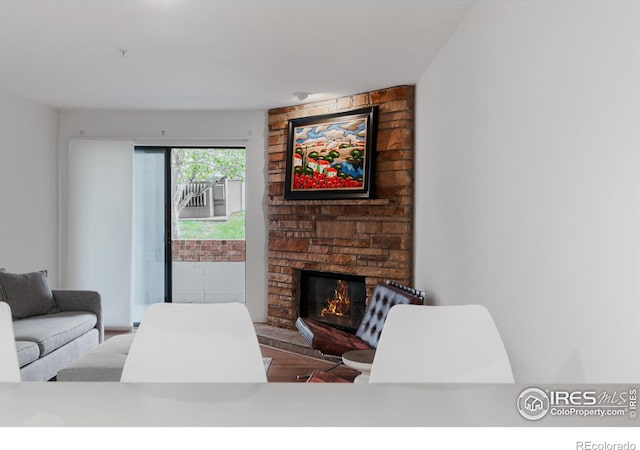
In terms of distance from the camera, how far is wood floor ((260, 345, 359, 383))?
465cm

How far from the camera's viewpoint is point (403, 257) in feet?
17.2

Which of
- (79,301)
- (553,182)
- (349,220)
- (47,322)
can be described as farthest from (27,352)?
(553,182)

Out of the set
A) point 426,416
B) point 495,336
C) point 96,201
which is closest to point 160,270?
point 96,201

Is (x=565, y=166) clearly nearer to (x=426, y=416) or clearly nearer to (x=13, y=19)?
(x=426, y=416)

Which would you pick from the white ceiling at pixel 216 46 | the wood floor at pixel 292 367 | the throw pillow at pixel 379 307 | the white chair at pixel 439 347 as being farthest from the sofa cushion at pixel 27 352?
the white chair at pixel 439 347

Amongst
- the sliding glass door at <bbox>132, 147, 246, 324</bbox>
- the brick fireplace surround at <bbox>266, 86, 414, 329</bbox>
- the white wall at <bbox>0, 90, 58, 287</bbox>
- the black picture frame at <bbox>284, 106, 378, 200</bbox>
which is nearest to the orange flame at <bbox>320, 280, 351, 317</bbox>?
the brick fireplace surround at <bbox>266, 86, 414, 329</bbox>

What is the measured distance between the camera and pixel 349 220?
223 inches

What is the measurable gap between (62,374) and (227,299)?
3.32m

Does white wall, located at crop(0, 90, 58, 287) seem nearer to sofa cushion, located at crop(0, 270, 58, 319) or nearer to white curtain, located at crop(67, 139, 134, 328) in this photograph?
white curtain, located at crop(67, 139, 134, 328)

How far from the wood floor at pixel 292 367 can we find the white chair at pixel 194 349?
9.18 feet

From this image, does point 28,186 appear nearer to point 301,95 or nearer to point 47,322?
point 47,322

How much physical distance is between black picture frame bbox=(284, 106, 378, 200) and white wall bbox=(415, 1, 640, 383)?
1.85m

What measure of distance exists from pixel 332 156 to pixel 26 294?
9.86ft

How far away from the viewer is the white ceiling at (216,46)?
10.9ft
